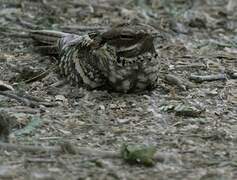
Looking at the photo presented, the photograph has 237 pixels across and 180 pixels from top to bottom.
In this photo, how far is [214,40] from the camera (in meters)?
5.40

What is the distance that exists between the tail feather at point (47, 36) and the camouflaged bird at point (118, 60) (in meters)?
0.58

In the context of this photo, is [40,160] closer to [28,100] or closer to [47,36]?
[28,100]

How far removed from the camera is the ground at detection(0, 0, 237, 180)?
3.03m

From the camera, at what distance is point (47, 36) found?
15.9ft

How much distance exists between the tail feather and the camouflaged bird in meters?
0.58

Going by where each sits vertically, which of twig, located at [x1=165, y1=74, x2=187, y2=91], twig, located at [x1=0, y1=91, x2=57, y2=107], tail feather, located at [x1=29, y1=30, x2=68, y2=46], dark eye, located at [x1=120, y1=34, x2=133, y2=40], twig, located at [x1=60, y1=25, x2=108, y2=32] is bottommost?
twig, located at [x1=0, y1=91, x2=57, y2=107]

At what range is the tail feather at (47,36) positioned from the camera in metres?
4.78

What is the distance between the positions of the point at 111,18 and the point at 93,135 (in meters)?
2.59

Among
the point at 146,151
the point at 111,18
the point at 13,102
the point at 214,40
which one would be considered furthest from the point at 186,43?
the point at 146,151

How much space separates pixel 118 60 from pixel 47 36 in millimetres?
1092

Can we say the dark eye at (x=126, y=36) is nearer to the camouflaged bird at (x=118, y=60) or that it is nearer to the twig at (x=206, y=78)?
the camouflaged bird at (x=118, y=60)

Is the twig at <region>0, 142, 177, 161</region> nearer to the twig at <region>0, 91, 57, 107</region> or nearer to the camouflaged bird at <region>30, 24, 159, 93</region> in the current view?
the twig at <region>0, 91, 57, 107</region>

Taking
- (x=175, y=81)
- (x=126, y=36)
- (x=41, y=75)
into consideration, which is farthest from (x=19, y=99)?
(x=175, y=81)

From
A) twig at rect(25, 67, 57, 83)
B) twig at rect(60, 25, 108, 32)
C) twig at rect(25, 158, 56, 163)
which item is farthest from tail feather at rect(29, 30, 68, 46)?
twig at rect(25, 158, 56, 163)
